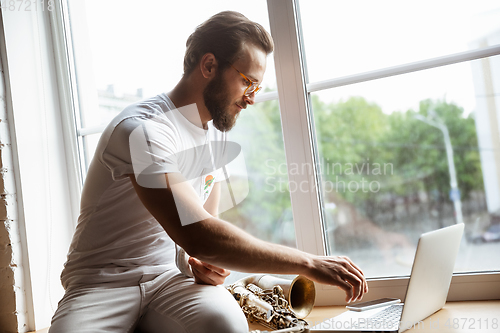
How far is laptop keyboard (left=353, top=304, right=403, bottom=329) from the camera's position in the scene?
128 cm

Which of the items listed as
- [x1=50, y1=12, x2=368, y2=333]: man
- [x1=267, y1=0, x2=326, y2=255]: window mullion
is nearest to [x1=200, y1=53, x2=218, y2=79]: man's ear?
[x1=50, y1=12, x2=368, y2=333]: man

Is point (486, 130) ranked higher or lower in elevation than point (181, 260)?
higher

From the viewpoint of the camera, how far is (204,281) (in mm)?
1458

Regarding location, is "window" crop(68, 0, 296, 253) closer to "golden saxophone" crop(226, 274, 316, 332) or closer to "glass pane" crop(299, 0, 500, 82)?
"glass pane" crop(299, 0, 500, 82)

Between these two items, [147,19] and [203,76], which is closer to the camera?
[203,76]

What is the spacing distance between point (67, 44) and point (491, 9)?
6.98 ft

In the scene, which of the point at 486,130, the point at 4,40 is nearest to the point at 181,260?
the point at 486,130

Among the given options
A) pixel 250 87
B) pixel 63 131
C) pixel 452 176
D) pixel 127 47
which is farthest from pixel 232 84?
pixel 63 131

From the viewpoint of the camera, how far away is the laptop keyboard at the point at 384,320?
1.28m

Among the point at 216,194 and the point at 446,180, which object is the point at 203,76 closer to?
the point at 216,194

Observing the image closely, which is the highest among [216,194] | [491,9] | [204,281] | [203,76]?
[491,9]

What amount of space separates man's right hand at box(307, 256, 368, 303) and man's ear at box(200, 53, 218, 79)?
78cm

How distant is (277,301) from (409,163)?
0.77 metres

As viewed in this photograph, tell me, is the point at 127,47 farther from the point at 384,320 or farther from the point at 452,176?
the point at 384,320
